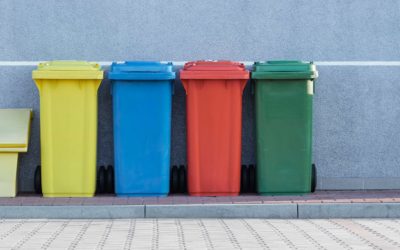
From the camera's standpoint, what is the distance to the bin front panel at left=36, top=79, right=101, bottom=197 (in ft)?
39.9

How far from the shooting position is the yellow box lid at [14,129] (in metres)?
12.2

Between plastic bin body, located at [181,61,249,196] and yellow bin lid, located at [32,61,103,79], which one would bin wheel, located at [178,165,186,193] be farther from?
yellow bin lid, located at [32,61,103,79]

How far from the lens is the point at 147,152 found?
40.2 feet

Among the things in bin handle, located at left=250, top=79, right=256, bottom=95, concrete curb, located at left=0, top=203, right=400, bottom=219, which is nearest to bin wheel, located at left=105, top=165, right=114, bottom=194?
concrete curb, located at left=0, top=203, right=400, bottom=219

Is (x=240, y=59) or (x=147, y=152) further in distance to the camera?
Result: (x=240, y=59)

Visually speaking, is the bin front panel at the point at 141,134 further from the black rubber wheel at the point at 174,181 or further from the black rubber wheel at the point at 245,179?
the black rubber wheel at the point at 245,179

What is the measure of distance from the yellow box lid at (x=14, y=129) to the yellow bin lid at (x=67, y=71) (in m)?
0.66

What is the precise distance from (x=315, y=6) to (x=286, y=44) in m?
0.57

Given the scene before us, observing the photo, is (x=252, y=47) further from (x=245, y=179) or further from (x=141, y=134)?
(x=141, y=134)

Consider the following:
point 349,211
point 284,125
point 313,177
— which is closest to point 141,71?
point 284,125

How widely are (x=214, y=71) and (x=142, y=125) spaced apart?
0.98 metres

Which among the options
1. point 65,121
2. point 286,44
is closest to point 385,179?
point 286,44

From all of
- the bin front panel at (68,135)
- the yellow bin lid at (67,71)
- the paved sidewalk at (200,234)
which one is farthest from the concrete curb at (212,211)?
the yellow bin lid at (67,71)

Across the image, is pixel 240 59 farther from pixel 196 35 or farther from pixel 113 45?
pixel 113 45
